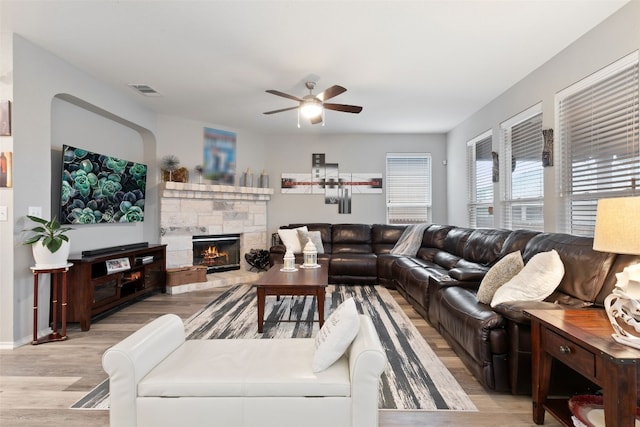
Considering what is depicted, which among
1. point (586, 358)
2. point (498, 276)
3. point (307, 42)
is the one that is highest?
point (307, 42)

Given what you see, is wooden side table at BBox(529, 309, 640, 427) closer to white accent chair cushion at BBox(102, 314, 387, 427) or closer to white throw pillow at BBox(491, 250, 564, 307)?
white throw pillow at BBox(491, 250, 564, 307)

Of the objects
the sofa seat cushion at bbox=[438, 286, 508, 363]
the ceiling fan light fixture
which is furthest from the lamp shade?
the ceiling fan light fixture

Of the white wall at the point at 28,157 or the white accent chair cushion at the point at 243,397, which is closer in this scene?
the white accent chair cushion at the point at 243,397

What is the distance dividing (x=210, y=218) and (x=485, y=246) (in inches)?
165

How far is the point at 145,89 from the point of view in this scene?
4.19m

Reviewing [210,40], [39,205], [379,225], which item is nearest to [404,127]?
[379,225]

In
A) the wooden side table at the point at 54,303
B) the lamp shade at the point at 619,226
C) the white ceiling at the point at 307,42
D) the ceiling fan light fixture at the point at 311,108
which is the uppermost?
the white ceiling at the point at 307,42

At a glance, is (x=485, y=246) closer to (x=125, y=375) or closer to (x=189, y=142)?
(x=125, y=375)

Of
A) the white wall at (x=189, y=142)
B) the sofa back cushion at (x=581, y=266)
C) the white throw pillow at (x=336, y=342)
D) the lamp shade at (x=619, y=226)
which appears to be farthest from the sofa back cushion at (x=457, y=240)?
the white wall at (x=189, y=142)

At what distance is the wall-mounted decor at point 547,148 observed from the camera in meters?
3.32

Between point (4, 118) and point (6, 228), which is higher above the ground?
point (4, 118)

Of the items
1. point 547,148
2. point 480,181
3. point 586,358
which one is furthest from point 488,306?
point 480,181

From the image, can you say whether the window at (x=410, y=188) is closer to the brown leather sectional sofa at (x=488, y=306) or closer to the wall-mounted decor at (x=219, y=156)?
the brown leather sectional sofa at (x=488, y=306)

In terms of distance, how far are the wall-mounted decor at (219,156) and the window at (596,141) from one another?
15.7ft
